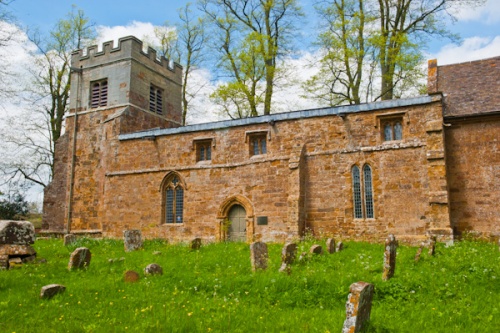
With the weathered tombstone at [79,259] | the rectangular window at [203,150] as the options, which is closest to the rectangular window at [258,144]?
the rectangular window at [203,150]

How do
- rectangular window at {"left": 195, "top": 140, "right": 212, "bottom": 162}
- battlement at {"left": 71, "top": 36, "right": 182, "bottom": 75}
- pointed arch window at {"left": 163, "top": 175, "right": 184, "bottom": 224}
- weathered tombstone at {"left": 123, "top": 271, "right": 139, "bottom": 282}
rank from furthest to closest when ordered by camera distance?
battlement at {"left": 71, "top": 36, "right": 182, "bottom": 75}, pointed arch window at {"left": 163, "top": 175, "right": 184, "bottom": 224}, rectangular window at {"left": 195, "top": 140, "right": 212, "bottom": 162}, weathered tombstone at {"left": 123, "top": 271, "right": 139, "bottom": 282}

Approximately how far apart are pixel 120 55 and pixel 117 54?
9.9 inches

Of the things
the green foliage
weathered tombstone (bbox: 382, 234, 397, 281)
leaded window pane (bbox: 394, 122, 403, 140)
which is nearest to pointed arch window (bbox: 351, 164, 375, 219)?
leaded window pane (bbox: 394, 122, 403, 140)

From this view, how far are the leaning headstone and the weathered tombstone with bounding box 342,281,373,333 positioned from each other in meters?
9.06

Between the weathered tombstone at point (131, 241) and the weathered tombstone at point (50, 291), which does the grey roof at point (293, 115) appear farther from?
the weathered tombstone at point (50, 291)

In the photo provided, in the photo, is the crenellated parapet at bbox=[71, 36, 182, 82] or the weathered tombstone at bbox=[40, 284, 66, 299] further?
the crenellated parapet at bbox=[71, 36, 182, 82]

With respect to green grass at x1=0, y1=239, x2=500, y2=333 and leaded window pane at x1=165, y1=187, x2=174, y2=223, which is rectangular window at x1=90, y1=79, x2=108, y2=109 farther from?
green grass at x1=0, y1=239, x2=500, y2=333

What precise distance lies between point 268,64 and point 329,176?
13.6 metres

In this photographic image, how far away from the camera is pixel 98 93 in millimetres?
24484

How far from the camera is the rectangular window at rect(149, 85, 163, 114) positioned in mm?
25328

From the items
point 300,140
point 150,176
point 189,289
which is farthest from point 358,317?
point 150,176

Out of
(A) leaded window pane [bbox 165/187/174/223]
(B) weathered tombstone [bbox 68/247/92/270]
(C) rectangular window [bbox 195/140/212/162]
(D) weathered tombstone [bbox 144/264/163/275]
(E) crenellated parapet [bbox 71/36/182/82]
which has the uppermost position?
(E) crenellated parapet [bbox 71/36/182/82]

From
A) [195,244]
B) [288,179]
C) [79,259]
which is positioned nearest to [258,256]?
[79,259]

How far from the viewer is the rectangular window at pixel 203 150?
19.9m
